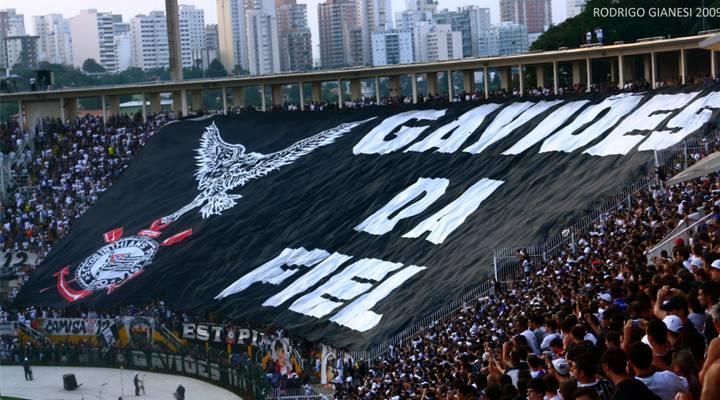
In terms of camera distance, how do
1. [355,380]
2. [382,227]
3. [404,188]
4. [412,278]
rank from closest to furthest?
[355,380] < [412,278] < [382,227] < [404,188]

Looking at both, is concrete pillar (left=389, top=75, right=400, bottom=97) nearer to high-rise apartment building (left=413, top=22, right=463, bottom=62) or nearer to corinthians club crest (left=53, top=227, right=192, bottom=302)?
corinthians club crest (left=53, top=227, right=192, bottom=302)

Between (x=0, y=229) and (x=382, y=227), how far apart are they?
745 inches

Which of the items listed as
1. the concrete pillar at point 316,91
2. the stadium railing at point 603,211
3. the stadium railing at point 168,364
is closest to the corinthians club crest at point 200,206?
the stadium railing at point 168,364

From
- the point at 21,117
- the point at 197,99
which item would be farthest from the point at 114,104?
the point at 21,117

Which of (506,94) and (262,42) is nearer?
(506,94)

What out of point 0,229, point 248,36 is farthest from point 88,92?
point 248,36

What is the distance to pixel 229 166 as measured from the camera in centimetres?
4531

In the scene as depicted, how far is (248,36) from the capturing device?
171500 millimetres

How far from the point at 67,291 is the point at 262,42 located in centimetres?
13199

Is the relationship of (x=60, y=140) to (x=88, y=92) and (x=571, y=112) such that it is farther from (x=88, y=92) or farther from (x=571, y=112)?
(x=571, y=112)

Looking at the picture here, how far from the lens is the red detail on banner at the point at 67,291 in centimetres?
3888

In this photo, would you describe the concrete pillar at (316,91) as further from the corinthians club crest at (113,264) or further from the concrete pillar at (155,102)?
the corinthians club crest at (113,264)

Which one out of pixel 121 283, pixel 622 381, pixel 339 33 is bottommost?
pixel 121 283

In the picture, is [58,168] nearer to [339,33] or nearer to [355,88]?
[355,88]
